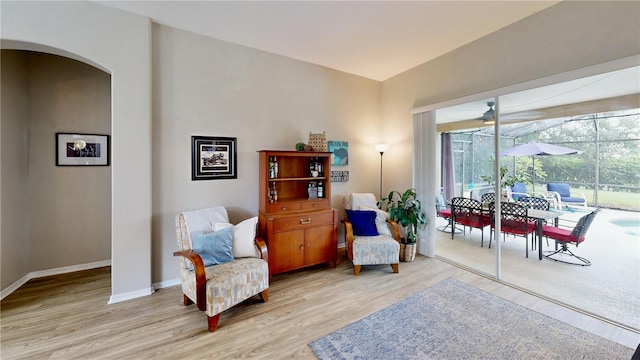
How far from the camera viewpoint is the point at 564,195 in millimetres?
3391

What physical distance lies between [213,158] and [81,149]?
1.85 m

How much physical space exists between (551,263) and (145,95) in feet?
18.3

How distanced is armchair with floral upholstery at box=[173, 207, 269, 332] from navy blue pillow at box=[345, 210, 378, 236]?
146 centimetres

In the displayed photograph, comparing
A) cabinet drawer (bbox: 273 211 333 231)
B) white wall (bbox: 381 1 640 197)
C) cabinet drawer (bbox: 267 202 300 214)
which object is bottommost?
cabinet drawer (bbox: 273 211 333 231)

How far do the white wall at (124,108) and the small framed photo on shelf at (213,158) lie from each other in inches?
20.0

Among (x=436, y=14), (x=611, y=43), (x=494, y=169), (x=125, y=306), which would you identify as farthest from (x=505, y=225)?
(x=125, y=306)

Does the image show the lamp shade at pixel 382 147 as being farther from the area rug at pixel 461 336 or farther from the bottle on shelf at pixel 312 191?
the area rug at pixel 461 336

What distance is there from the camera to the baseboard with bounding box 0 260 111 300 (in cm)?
274

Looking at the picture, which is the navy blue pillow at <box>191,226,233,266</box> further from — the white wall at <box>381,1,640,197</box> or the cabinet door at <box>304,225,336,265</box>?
the white wall at <box>381,1,640,197</box>

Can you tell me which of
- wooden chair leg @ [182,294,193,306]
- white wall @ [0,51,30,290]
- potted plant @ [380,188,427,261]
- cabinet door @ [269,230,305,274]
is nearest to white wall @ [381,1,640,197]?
potted plant @ [380,188,427,261]

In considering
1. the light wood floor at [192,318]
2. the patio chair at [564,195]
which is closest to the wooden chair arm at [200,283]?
the light wood floor at [192,318]

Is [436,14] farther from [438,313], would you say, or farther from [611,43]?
[438,313]

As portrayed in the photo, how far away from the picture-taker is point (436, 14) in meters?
2.70

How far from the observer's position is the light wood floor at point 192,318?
6.48 ft
